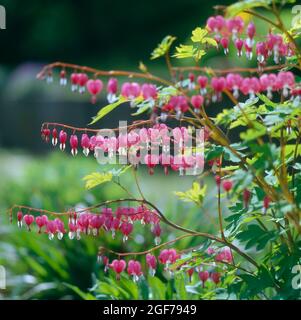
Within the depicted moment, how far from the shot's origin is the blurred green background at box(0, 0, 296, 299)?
488cm

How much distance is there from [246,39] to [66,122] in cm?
1150

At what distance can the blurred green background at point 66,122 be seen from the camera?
16.0 feet

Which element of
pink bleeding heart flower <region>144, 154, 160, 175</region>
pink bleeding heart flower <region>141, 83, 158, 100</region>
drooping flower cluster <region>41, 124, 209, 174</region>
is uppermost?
pink bleeding heart flower <region>141, 83, 158, 100</region>

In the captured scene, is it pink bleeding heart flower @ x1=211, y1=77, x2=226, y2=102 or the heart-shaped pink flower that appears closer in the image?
pink bleeding heart flower @ x1=211, y1=77, x2=226, y2=102

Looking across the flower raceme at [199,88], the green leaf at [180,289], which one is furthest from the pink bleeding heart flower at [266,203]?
the green leaf at [180,289]

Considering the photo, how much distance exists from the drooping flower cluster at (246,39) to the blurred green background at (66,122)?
0.66 meters

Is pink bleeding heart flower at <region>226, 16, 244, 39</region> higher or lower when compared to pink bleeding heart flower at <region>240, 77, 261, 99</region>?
higher

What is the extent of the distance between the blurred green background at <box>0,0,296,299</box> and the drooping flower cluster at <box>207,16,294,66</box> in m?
0.66

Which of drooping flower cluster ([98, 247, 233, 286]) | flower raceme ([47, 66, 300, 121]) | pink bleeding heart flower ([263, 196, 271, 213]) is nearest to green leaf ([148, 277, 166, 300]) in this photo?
drooping flower cluster ([98, 247, 233, 286])

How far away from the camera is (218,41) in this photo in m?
2.70

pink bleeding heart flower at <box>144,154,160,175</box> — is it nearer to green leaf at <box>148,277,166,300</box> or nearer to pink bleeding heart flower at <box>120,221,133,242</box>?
pink bleeding heart flower at <box>120,221,133,242</box>
